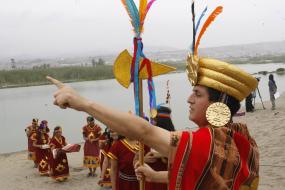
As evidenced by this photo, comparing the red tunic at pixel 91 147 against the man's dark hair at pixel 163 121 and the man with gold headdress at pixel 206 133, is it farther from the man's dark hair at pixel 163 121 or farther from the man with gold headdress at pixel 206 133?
the man with gold headdress at pixel 206 133

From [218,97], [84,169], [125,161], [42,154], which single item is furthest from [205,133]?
[84,169]

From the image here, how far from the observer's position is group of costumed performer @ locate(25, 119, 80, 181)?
8250 mm

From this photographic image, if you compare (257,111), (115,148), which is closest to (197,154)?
(115,148)

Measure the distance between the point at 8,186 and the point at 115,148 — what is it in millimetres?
6018

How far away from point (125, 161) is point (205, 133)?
7.38 feet

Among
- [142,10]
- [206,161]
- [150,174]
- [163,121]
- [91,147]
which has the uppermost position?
[142,10]

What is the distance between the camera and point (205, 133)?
1.60 meters

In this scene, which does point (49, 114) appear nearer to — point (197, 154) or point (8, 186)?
point (8, 186)

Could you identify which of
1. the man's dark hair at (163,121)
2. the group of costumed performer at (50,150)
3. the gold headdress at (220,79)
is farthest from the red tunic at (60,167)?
the gold headdress at (220,79)

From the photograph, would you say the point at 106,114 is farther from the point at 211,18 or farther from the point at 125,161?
the point at 125,161

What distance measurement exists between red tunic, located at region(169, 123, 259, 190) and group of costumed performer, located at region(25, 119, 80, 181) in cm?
665

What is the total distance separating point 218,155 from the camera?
158cm

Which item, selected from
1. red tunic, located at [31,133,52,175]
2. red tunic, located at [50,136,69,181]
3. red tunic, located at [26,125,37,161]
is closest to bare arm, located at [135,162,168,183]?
red tunic, located at [50,136,69,181]

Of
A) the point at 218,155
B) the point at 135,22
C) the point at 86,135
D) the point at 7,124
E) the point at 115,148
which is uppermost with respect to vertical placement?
the point at 135,22
